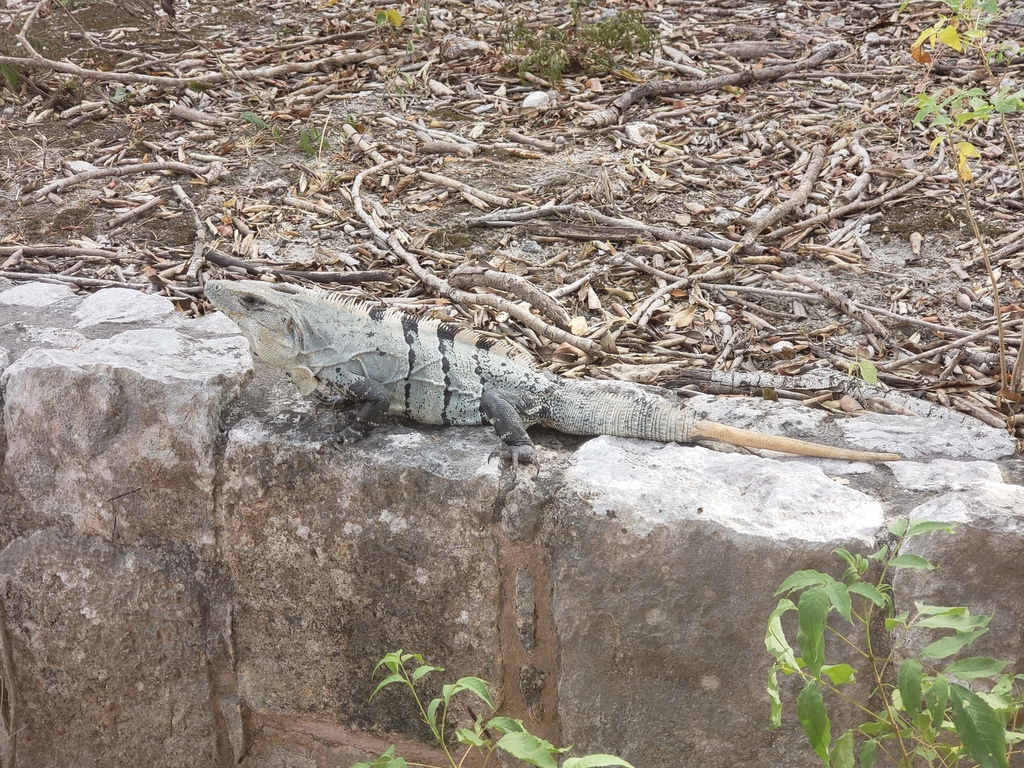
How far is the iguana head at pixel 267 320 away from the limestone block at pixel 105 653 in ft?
2.32

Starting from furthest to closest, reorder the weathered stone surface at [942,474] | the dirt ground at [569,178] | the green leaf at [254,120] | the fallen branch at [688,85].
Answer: the fallen branch at [688,85] < the green leaf at [254,120] < the dirt ground at [569,178] < the weathered stone surface at [942,474]

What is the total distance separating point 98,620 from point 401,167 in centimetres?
285

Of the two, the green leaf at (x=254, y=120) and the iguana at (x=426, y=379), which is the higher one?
the green leaf at (x=254, y=120)

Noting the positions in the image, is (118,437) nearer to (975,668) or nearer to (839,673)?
(839,673)

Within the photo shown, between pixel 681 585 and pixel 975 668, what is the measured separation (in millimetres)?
922

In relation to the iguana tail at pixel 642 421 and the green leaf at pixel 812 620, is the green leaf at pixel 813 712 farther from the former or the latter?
the iguana tail at pixel 642 421

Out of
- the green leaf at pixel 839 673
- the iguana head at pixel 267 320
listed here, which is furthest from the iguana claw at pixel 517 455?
the green leaf at pixel 839 673

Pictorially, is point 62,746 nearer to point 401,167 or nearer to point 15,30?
point 401,167

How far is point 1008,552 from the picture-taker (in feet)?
8.09

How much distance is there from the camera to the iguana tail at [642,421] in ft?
9.51

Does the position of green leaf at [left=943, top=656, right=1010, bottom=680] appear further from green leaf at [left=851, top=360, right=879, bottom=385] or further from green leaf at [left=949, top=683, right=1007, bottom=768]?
green leaf at [left=851, top=360, right=879, bottom=385]

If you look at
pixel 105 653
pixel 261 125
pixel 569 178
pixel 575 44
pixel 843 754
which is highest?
pixel 575 44

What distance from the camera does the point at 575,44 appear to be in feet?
20.0

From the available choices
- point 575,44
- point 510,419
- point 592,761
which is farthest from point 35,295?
point 575,44
